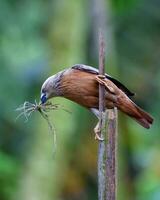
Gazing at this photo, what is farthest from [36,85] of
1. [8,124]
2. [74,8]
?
[74,8]

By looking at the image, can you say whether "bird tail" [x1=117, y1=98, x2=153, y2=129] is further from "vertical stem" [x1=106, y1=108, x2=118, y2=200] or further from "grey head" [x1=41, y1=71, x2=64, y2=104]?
"vertical stem" [x1=106, y1=108, x2=118, y2=200]

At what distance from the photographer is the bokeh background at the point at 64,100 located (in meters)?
5.58

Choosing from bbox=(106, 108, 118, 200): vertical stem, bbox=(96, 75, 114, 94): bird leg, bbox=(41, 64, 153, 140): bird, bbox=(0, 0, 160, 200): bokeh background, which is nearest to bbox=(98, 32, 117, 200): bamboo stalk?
bbox=(106, 108, 118, 200): vertical stem

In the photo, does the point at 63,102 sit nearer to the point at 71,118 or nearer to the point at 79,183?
the point at 71,118

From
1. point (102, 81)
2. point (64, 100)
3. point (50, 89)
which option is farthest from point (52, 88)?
point (64, 100)

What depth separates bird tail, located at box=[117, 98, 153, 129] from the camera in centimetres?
237

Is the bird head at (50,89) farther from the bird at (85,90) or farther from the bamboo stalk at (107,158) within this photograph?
the bamboo stalk at (107,158)

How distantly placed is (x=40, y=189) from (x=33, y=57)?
6.03 feet

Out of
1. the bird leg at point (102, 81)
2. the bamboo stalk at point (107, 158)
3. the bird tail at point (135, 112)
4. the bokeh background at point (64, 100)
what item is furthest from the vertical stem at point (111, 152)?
the bokeh background at point (64, 100)

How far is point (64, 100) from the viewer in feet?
17.9

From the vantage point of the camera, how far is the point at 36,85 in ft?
21.4

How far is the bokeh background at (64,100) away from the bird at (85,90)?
93.0 inches

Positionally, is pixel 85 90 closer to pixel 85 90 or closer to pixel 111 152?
pixel 85 90

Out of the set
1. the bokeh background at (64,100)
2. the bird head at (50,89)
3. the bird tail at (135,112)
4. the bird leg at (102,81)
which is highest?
the bird leg at (102,81)
